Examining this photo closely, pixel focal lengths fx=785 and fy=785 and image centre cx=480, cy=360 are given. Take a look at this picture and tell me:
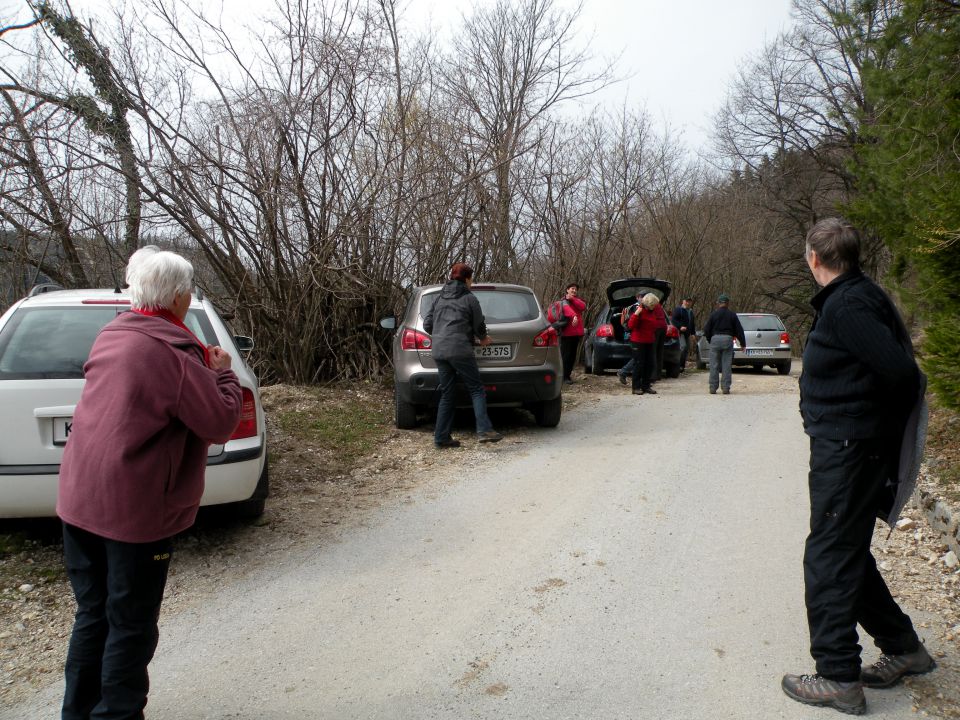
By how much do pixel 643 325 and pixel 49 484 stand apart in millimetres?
9974

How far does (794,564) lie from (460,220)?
362 inches

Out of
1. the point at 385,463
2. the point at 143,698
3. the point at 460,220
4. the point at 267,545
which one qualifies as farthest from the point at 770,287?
the point at 143,698

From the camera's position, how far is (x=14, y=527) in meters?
5.24

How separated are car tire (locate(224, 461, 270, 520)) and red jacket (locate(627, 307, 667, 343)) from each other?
336 inches

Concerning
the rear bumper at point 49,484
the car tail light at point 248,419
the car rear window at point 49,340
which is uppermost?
the car rear window at point 49,340

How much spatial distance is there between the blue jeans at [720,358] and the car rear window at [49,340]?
973 cm

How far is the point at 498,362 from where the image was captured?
8789 mm

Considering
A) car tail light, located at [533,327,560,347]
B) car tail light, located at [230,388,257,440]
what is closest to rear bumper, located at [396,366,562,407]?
car tail light, located at [533,327,560,347]

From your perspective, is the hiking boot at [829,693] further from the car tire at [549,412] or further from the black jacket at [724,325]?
the black jacket at [724,325]

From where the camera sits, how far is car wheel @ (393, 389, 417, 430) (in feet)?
29.6

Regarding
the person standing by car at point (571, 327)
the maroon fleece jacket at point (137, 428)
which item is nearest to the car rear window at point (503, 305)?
the person standing by car at point (571, 327)

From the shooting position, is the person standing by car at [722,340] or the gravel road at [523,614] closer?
the gravel road at [523,614]

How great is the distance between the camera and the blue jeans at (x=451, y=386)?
8.15 meters

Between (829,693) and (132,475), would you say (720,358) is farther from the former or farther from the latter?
(132,475)
